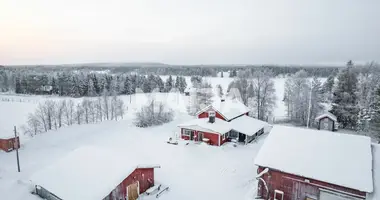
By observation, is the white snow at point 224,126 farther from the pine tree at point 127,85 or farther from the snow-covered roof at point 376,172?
the pine tree at point 127,85

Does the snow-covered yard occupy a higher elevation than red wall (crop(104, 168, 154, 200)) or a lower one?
lower

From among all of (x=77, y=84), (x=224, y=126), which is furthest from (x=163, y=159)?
(x=77, y=84)

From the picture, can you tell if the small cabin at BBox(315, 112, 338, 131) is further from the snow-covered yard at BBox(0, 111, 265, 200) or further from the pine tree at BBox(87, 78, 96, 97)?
the pine tree at BBox(87, 78, 96, 97)

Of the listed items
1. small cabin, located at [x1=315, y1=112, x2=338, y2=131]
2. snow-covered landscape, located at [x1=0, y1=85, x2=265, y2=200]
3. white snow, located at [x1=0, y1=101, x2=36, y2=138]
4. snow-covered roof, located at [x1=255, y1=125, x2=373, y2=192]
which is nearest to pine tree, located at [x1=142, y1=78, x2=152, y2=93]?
white snow, located at [x1=0, y1=101, x2=36, y2=138]

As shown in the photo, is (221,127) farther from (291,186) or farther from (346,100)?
(346,100)

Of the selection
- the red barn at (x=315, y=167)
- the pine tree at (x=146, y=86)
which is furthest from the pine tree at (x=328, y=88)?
the pine tree at (x=146, y=86)

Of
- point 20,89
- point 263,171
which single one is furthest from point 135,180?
point 20,89
